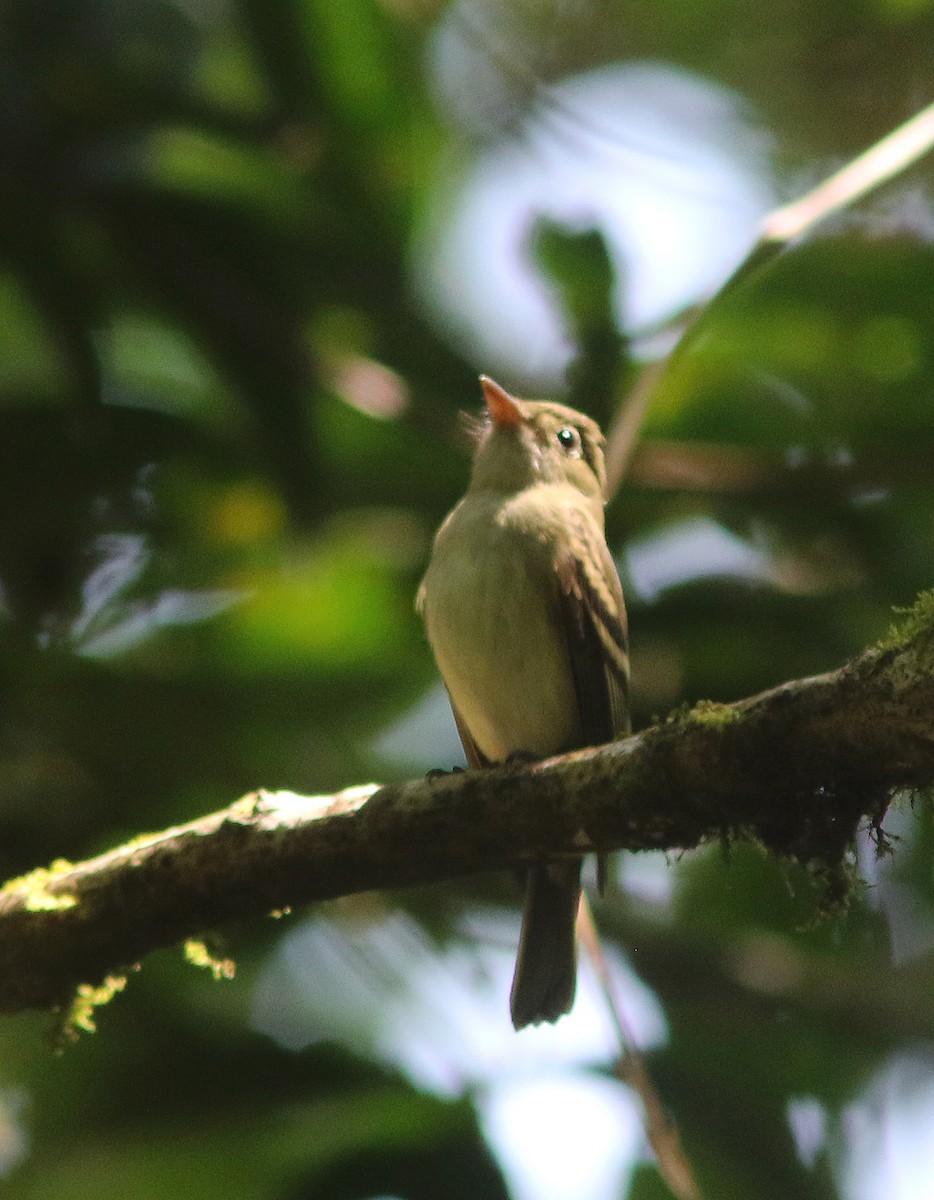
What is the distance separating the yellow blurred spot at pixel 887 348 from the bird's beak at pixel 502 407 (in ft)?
4.83

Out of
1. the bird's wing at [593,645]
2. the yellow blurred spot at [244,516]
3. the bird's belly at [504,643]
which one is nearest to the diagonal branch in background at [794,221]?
the bird's wing at [593,645]

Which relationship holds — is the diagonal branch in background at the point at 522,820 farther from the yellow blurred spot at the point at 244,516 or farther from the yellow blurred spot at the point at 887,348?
the yellow blurred spot at the point at 887,348

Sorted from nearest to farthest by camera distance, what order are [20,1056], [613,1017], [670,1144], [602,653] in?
[613,1017] < [670,1144] < [602,653] < [20,1056]

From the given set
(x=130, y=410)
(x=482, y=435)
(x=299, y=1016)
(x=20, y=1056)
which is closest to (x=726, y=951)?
(x=299, y=1016)

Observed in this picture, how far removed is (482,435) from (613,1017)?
2.17 m

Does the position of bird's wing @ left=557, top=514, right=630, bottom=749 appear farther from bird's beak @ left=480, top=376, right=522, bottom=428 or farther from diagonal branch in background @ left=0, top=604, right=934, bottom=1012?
diagonal branch in background @ left=0, top=604, right=934, bottom=1012

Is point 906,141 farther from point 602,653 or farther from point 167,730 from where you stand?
point 167,730

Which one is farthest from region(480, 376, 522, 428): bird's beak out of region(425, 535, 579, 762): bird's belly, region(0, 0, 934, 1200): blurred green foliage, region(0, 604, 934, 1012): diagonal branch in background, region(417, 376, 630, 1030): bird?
region(0, 604, 934, 1012): diagonal branch in background

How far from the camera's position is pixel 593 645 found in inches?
157

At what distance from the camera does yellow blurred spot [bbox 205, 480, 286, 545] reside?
538 centimetres

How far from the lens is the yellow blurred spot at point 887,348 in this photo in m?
5.26

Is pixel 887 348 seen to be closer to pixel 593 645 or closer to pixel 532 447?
pixel 532 447

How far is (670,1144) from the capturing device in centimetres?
373

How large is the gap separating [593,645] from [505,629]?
24 centimetres
